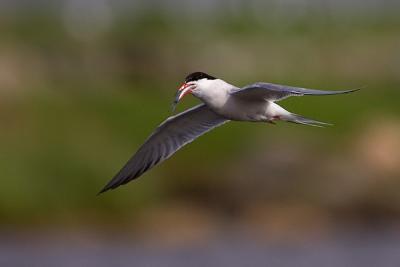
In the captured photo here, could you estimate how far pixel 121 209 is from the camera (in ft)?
52.8

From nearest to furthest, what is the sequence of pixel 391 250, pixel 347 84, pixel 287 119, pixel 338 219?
pixel 287 119 → pixel 391 250 → pixel 338 219 → pixel 347 84

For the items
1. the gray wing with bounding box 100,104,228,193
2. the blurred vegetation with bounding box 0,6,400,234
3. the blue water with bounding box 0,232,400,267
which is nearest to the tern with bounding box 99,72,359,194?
the gray wing with bounding box 100,104,228,193

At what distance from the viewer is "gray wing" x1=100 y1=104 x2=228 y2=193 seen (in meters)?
8.97

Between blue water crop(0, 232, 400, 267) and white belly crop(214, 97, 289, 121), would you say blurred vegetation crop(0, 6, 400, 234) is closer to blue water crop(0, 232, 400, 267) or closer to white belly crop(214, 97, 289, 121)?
blue water crop(0, 232, 400, 267)

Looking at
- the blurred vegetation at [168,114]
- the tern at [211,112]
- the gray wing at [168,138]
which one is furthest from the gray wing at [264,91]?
the blurred vegetation at [168,114]

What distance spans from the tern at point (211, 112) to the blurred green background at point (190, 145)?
22.7 feet

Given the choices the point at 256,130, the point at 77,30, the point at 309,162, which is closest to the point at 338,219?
the point at 309,162

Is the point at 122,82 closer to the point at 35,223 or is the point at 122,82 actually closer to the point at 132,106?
the point at 132,106

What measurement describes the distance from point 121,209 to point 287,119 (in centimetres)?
814

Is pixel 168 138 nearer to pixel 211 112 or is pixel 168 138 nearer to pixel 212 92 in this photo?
pixel 211 112

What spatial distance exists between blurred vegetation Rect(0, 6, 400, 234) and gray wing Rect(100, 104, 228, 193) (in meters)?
6.85

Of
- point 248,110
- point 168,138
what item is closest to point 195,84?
point 248,110

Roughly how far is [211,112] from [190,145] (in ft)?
30.9

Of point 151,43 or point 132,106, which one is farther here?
point 151,43
